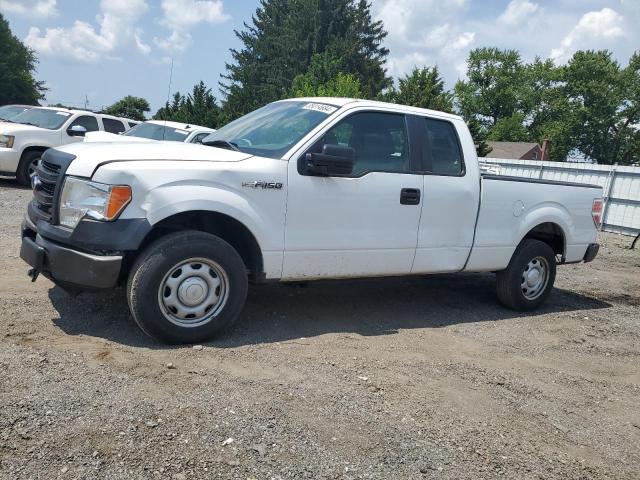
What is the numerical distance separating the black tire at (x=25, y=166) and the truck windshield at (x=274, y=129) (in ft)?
28.7

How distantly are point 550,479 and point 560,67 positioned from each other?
78598 millimetres

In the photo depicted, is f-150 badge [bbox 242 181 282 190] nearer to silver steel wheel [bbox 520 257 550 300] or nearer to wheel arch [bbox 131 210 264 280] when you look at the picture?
wheel arch [bbox 131 210 264 280]

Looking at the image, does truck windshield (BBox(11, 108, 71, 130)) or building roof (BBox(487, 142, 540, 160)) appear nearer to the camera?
truck windshield (BBox(11, 108, 71, 130))

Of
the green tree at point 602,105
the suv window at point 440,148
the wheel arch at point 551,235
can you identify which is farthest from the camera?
the green tree at point 602,105

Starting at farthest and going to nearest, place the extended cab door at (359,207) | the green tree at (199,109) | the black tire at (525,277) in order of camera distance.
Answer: the green tree at (199,109) → the black tire at (525,277) → the extended cab door at (359,207)

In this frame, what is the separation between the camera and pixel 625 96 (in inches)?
2785

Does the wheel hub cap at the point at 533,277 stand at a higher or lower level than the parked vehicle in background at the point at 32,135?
lower

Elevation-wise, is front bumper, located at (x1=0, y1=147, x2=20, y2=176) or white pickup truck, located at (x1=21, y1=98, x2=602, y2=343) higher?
white pickup truck, located at (x1=21, y1=98, x2=602, y2=343)

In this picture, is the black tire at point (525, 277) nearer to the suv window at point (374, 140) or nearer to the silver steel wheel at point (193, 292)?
the suv window at point (374, 140)

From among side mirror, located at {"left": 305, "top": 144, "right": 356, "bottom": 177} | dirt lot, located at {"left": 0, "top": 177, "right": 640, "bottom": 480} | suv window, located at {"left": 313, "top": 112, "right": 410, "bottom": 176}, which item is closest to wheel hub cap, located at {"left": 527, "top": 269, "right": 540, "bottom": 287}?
dirt lot, located at {"left": 0, "top": 177, "right": 640, "bottom": 480}

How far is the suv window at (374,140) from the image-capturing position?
5.14 m

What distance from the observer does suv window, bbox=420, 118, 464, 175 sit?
5.64 metres

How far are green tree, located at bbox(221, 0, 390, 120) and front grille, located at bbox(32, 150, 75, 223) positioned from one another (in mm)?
47145

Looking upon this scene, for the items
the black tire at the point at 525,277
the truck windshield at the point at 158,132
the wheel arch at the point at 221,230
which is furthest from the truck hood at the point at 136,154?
the truck windshield at the point at 158,132
